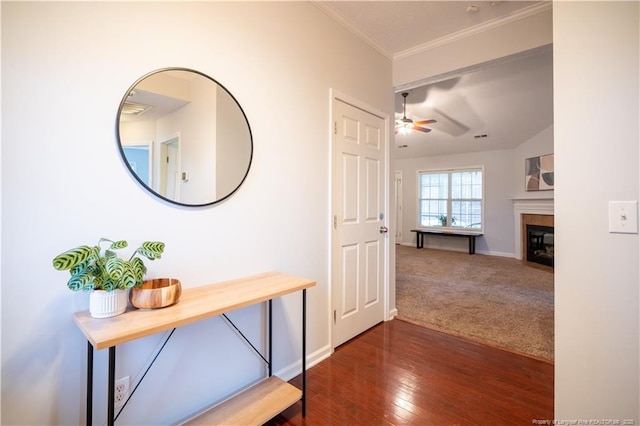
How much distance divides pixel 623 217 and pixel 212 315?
161cm

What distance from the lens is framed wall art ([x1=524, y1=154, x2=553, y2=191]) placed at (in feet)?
17.0

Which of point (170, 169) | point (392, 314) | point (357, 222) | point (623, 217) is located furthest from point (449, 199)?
point (170, 169)

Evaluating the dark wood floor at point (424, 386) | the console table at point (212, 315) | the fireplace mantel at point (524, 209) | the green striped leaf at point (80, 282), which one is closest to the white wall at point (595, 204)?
the dark wood floor at point (424, 386)

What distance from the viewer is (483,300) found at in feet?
11.4

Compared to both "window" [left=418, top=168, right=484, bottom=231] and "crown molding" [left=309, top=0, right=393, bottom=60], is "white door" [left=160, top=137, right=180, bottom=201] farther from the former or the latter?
"window" [left=418, top=168, right=484, bottom=231]

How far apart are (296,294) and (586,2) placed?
2.04 meters

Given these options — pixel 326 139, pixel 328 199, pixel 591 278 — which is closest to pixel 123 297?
pixel 328 199

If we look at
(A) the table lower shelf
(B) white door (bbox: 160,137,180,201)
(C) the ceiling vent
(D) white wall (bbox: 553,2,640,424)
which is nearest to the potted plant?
(B) white door (bbox: 160,137,180,201)

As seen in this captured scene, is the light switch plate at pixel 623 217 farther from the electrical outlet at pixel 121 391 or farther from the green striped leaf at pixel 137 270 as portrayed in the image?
the electrical outlet at pixel 121 391

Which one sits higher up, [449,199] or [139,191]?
[449,199]

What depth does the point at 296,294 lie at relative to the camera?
1.95 meters

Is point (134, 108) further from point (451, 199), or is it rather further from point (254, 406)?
point (451, 199)

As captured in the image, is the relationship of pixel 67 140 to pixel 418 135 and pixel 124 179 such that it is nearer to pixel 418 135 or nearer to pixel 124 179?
pixel 124 179

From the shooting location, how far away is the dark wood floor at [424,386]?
5.16 ft
